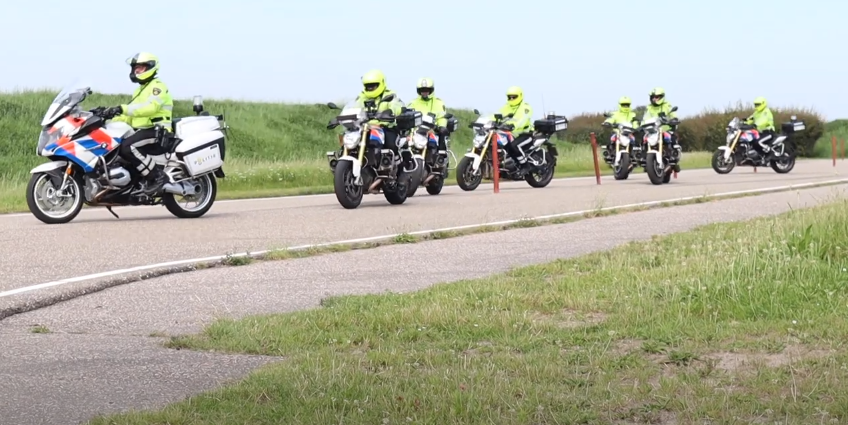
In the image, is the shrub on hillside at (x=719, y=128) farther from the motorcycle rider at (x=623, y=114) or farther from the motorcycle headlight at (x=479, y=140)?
the motorcycle headlight at (x=479, y=140)

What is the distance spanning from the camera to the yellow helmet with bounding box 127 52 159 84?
15.3m

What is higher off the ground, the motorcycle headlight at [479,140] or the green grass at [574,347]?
the motorcycle headlight at [479,140]

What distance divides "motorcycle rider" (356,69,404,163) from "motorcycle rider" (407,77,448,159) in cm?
437

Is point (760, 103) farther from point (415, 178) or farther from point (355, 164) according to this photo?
point (355, 164)

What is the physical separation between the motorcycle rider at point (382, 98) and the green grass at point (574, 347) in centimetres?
898

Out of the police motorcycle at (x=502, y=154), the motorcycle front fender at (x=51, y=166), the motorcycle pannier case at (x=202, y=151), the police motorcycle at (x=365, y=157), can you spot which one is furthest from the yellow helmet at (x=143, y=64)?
the police motorcycle at (x=502, y=154)

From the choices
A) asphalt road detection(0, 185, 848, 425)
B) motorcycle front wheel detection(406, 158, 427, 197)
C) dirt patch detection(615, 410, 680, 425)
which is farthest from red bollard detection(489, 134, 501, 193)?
dirt patch detection(615, 410, 680, 425)

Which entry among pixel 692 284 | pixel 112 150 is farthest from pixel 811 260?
pixel 112 150

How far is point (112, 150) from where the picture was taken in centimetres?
1493

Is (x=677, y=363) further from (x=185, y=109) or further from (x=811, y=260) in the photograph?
(x=185, y=109)

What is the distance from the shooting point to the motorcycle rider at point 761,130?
33.2 meters

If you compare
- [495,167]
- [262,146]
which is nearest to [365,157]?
[495,167]

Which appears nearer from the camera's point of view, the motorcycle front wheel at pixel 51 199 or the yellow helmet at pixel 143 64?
the motorcycle front wheel at pixel 51 199

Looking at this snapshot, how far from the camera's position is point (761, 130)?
111 feet
